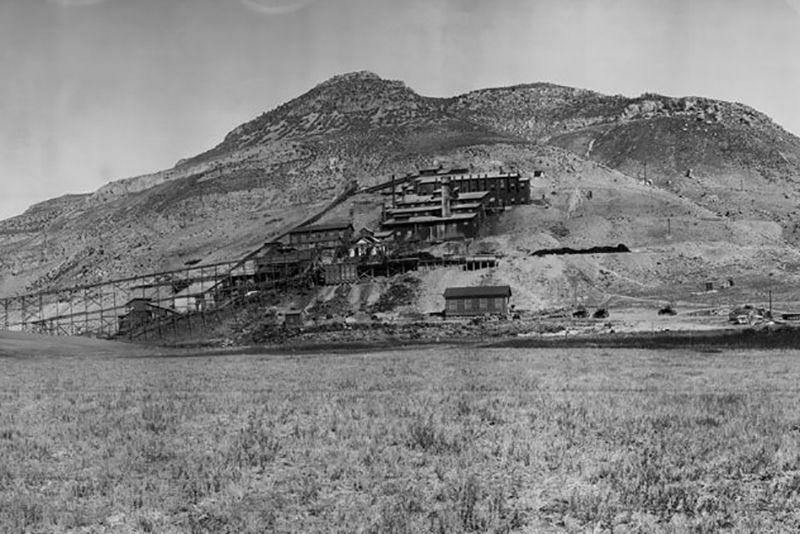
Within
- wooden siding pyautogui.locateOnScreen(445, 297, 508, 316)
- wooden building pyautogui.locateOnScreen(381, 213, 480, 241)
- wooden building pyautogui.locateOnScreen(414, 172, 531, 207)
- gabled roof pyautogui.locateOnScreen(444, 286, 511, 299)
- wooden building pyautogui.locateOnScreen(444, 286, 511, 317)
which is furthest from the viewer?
wooden building pyautogui.locateOnScreen(414, 172, 531, 207)

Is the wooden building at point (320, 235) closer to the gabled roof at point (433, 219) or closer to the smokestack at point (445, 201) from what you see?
the gabled roof at point (433, 219)

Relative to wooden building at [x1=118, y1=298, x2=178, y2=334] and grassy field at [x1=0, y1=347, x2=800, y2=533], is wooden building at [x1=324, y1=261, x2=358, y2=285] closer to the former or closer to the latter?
wooden building at [x1=118, y1=298, x2=178, y2=334]

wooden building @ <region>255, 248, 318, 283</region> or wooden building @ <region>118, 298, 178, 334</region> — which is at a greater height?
wooden building @ <region>255, 248, 318, 283</region>

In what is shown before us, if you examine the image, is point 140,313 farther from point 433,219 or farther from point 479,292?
point 433,219

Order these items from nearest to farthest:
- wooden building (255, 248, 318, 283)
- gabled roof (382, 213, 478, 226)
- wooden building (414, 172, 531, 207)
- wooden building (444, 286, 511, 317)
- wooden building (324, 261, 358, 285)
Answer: wooden building (444, 286, 511, 317) → wooden building (324, 261, 358, 285) → wooden building (255, 248, 318, 283) → gabled roof (382, 213, 478, 226) → wooden building (414, 172, 531, 207)

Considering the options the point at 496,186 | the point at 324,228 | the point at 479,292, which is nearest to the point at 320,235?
the point at 324,228

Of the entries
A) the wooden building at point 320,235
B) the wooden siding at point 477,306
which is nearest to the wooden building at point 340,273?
the wooden building at point 320,235

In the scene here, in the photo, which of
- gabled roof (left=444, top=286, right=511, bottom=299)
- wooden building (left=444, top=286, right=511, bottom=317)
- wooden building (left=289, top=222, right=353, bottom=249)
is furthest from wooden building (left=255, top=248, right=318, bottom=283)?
wooden building (left=444, top=286, right=511, bottom=317)
